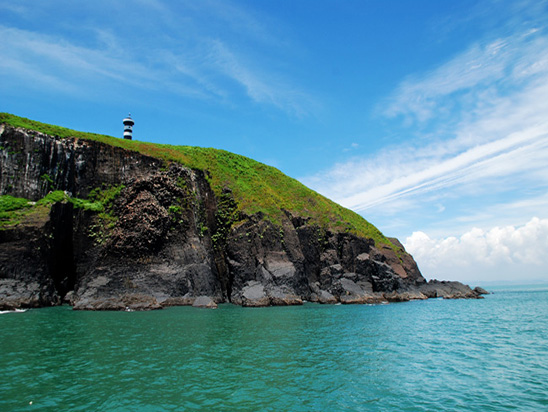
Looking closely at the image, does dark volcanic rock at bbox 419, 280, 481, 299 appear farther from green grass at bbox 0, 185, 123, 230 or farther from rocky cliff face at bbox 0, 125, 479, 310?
green grass at bbox 0, 185, 123, 230

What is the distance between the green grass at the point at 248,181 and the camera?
211ft

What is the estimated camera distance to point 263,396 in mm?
14711

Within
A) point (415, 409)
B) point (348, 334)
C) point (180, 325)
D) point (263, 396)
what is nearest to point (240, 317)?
point (180, 325)

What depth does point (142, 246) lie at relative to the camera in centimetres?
5425

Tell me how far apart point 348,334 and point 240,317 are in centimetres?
1448

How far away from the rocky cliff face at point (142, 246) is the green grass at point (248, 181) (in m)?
2.69

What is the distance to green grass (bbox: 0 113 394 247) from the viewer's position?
64181 mm

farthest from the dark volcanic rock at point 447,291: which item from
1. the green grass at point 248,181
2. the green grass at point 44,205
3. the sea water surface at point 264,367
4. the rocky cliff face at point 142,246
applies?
the green grass at point 44,205

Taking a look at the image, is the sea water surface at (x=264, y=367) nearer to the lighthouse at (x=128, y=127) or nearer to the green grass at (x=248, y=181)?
the green grass at (x=248, y=181)

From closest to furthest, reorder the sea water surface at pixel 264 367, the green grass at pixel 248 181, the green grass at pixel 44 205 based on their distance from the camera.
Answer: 1. the sea water surface at pixel 264 367
2. the green grass at pixel 44 205
3. the green grass at pixel 248 181

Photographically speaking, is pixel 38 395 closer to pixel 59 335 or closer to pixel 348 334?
pixel 59 335

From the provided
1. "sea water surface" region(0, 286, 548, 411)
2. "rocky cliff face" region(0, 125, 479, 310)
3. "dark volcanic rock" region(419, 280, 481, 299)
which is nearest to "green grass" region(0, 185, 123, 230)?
"rocky cliff face" region(0, 125, 479, 310)

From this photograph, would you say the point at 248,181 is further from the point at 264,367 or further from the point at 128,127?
the point at 264,367

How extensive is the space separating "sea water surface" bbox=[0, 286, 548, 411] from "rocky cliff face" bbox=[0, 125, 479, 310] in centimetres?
1572
